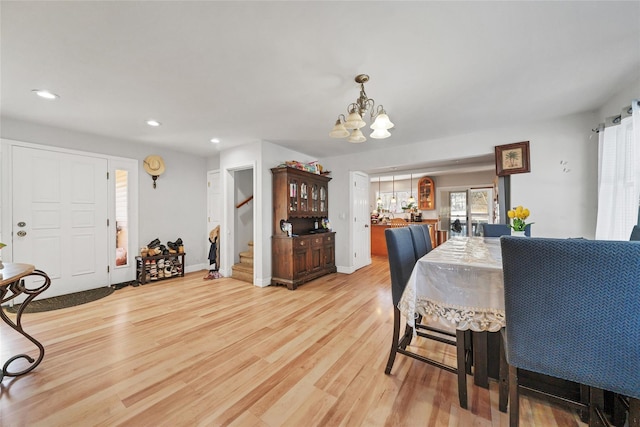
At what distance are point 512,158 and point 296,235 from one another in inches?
134

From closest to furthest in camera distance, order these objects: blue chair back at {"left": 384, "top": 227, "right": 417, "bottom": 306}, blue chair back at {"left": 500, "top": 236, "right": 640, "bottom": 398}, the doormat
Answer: blue chair back at {"left": 500, "top": 236, "right": 640, "bottom": 398}
blue chair back at {"left": 384, "top": 227, "right": 417, "bottom": 306}
the doormat

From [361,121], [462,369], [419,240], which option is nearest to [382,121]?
[361,121]

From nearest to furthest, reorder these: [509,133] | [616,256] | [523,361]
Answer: [616,256] → [523,361] → [509,133]

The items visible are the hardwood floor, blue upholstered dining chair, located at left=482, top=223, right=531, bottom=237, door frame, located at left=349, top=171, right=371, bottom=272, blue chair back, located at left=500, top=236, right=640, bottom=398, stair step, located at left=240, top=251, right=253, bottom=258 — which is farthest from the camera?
door frame, located at left=349, top=171, right=371, bottom=272

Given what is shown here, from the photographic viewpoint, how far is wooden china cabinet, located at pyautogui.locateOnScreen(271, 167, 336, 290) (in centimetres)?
392

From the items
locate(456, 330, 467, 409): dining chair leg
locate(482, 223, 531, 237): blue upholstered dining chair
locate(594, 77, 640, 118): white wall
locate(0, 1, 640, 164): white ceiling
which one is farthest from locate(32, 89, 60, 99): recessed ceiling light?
locate(594, 77, 640, 118): white wall

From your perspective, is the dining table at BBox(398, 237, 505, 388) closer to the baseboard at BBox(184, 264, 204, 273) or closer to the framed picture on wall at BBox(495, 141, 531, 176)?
the framed picture on wall at BBox(495, 141, 531, 176)

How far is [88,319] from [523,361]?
3846mm

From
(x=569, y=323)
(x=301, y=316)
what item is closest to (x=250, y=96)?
(x=301, y=316)

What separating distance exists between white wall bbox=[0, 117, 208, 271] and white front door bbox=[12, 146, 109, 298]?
24cm

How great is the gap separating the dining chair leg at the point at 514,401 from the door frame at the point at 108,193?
201 inches

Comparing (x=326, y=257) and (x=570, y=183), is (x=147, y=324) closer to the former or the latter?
(x=326, y=257)

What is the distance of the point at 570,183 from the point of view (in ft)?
10.1

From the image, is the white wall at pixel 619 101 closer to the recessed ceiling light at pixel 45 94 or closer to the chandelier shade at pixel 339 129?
the chandelier shade at pixel 339 129
